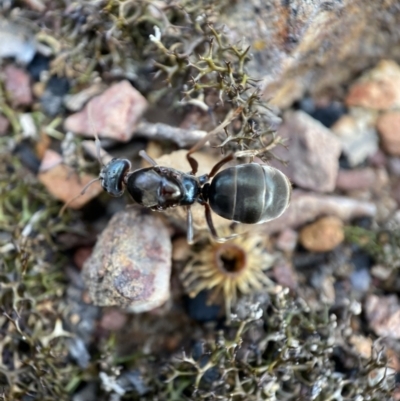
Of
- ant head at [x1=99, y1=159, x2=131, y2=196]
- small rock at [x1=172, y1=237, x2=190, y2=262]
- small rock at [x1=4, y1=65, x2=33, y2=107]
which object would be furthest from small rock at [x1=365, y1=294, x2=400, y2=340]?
small rock at [x1=4, y1=65, x2=33, y2=107]

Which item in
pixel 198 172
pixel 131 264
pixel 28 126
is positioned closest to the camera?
pixel 131 264

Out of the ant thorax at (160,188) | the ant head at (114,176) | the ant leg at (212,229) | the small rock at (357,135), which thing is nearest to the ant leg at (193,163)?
the ant thorax at (160,188)

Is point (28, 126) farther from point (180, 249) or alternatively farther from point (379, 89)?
point (379, 89)

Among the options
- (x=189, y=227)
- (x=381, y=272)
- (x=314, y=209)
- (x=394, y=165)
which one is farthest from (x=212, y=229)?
(x=394, y=165)

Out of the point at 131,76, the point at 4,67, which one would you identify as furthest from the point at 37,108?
the point at 131,76

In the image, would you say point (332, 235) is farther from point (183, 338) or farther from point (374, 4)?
point (374, 4)

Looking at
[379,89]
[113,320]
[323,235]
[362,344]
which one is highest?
[379,89]
